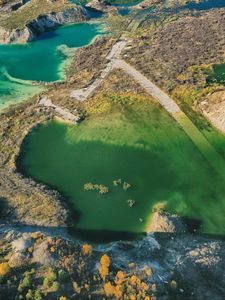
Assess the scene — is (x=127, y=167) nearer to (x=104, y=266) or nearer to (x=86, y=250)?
(x=86, y=250)

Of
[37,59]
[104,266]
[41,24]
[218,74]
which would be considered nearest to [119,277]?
[104,266]

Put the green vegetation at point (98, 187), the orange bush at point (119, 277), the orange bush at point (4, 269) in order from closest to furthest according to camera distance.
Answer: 1. the orange bush at point (119, 277)
2. the orange bush at point (4, 269)
3. the green vegetation at point (98, 187)

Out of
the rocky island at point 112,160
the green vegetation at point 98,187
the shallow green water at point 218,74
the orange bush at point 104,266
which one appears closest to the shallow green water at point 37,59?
the rocky island at point 112,160

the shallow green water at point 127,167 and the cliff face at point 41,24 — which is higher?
the cliff face at point 41,24

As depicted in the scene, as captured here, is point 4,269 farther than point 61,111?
No

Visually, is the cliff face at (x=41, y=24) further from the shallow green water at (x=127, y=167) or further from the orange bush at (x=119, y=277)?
the orange bush at (x=119, y=277)

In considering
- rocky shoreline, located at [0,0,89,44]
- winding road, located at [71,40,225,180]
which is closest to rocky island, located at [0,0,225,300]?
winding road, located at [71,40,225,180]
